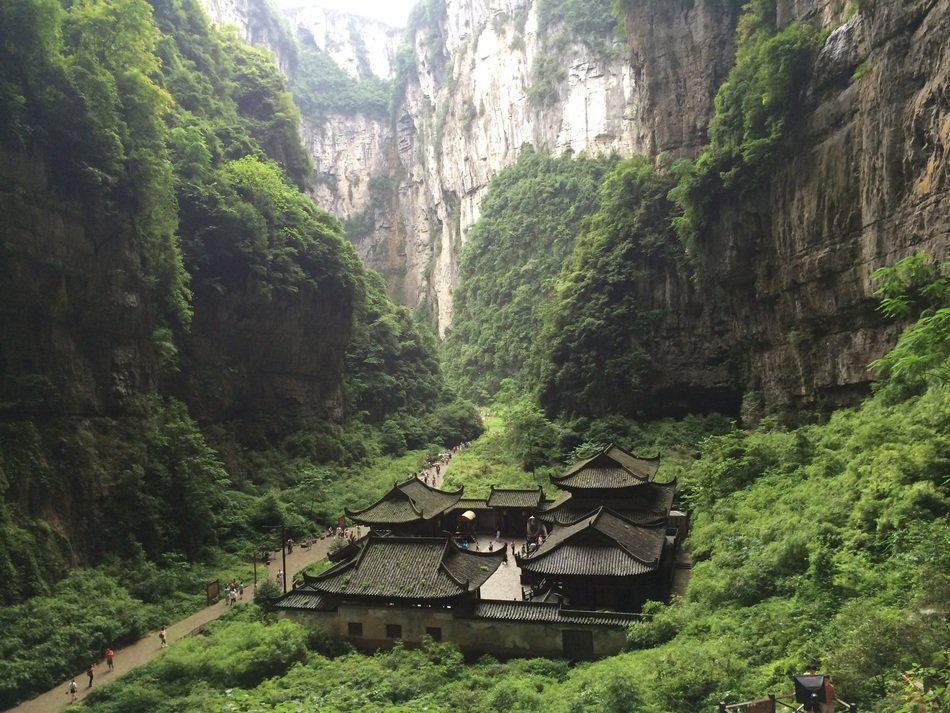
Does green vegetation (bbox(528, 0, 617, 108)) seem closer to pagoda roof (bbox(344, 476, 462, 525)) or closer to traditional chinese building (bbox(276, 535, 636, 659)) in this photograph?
pagoda roof (bbox(344, 476, 462, 525))

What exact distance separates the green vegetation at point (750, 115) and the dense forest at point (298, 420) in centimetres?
13

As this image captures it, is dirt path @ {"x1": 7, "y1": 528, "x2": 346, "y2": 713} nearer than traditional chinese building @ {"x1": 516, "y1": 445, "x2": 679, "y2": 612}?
Yes

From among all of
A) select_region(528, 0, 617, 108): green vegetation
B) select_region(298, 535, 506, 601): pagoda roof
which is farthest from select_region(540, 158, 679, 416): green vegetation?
select_region(528, 0, 617, 108): green vegetation

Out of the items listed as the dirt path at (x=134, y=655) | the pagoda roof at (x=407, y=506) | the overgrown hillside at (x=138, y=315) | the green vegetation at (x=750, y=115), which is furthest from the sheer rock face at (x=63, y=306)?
the green vegetation at (x=750, y=115)

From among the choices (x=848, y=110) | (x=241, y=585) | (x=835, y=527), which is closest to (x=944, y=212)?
(x=848, y=110)

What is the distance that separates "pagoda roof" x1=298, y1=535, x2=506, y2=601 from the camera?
19953 millimetres

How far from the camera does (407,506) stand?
2873 centimetres

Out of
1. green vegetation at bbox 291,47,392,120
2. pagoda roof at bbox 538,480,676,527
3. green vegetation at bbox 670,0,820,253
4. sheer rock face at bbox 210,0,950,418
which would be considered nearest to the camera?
sheer rock face at bbox 210,0,950,418

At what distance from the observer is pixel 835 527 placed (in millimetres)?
15992

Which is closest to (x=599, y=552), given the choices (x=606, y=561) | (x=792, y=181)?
(x=606, y=561)

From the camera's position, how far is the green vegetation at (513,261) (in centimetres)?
7738

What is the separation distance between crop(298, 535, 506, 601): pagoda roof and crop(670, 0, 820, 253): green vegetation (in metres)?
24.4

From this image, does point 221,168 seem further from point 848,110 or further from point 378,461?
point 848,110

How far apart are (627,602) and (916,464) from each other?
A: 9111 millimetres
